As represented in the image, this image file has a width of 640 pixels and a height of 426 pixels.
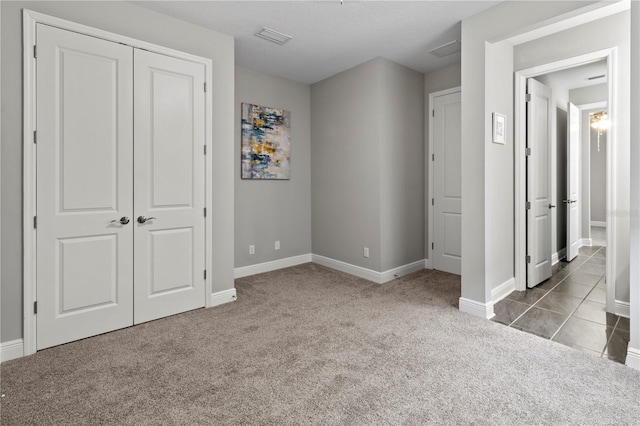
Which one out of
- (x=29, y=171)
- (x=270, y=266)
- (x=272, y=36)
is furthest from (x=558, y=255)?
(x=29, y=171)

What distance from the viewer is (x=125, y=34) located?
108 inches

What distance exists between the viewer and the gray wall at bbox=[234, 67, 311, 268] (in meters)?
4.36

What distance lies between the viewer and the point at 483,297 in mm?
2967

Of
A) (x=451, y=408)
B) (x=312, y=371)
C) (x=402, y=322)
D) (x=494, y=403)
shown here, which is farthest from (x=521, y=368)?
(x=312, y=371)

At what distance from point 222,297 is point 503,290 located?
9.51ft

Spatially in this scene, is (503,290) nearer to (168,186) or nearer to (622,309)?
(622,309)

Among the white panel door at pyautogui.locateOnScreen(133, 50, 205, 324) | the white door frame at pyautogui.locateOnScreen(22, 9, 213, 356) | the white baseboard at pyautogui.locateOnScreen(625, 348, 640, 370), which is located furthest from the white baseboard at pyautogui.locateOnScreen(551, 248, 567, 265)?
the white door frame at pyautogui.locateOnScreen(22, 9, 213, 356)

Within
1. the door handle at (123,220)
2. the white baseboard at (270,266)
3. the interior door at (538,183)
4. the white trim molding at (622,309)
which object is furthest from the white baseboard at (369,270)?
the door handle at (123,220)

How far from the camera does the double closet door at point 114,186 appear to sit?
244 cm

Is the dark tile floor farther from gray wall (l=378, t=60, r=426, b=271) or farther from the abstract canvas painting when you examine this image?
the abstract canvas painting

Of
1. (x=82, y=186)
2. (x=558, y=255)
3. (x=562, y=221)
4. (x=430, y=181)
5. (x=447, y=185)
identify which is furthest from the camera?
(x=562, y=221)

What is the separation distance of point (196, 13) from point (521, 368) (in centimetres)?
376

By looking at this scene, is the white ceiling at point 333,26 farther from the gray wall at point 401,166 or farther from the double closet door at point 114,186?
the double closet door at point 114,186

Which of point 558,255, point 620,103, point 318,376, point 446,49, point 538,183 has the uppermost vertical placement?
point 446,49
